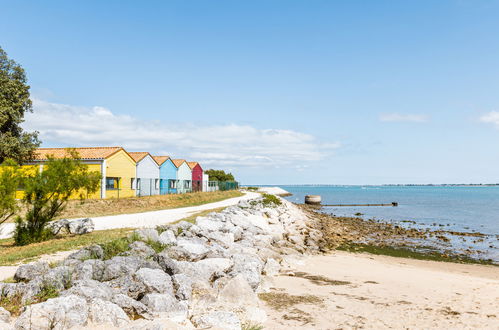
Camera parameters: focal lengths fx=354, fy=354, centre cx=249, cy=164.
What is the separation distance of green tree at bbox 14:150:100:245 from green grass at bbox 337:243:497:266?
1396 cm

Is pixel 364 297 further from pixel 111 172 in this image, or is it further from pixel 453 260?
pixel 111 172

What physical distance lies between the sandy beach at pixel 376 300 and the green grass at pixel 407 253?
5.86m

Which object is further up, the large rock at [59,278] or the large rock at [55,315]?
the large rock at [59,278]

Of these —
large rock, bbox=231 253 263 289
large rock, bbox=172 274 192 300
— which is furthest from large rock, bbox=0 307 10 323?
large rock, bbox=231 253 263 289

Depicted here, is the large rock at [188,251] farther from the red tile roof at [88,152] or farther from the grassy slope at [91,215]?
the red tile roof at [88,152]

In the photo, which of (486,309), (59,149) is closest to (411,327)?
(486,309)

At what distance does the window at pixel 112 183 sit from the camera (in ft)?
113

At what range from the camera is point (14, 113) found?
3375cm

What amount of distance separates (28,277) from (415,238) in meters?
25.1

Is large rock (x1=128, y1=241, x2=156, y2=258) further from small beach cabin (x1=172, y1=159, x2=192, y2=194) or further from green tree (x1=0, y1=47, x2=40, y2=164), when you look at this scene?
small beach cabin (x1=172, y1=159, x2=192, y2=194)

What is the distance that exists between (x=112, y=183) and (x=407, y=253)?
27423mm

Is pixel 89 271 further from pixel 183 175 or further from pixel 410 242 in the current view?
pixel 183 175

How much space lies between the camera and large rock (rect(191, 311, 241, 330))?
6.12m

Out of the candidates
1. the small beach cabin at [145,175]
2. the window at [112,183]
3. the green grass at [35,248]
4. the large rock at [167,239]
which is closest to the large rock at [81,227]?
the green grass at [35,248]
